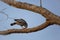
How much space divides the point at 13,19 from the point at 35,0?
0.31 metres

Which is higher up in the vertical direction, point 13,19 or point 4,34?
point 13,19

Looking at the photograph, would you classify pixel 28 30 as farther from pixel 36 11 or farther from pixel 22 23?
pixel 36 11

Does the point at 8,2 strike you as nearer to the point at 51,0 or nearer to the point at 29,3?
the point at 29,3

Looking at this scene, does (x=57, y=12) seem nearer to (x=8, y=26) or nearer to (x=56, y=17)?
(x=56, y=17)

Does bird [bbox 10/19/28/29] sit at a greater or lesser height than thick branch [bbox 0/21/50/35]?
greater

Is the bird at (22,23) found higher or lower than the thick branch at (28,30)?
higher

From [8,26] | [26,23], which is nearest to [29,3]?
[26,23]

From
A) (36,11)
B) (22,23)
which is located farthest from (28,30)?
(36,11)

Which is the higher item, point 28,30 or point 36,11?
point 36,11

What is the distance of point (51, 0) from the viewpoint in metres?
1.89

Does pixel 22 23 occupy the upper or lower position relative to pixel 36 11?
lower

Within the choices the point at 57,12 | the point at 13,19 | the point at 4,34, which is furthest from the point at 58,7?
the point at 4,34

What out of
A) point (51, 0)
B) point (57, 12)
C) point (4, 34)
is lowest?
point (4, 34)

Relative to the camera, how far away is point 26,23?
1899mm
